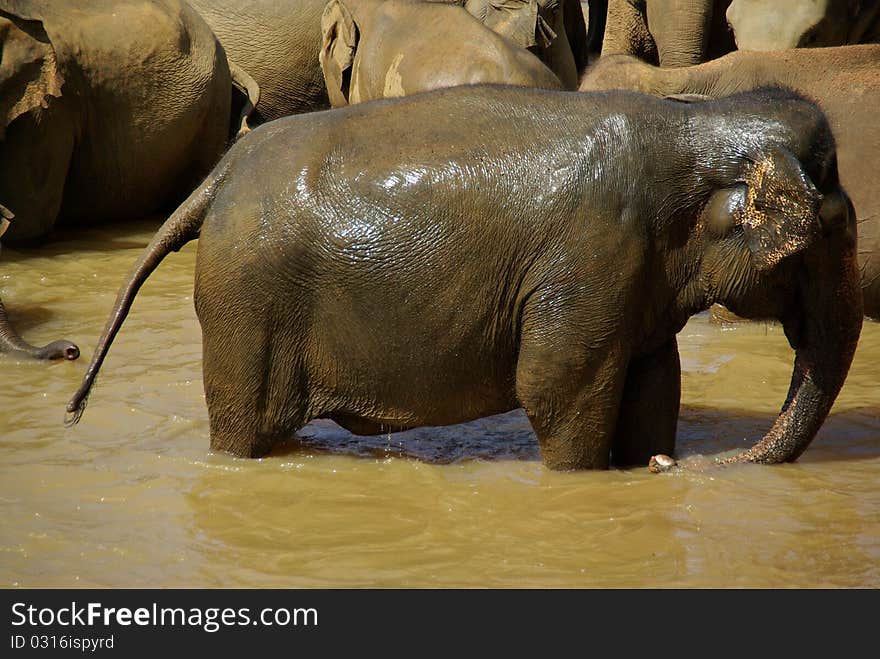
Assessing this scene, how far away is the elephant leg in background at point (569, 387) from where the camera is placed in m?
5.04

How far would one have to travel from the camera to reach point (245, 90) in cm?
1182

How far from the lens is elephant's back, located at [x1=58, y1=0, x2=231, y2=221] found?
10.1 metres

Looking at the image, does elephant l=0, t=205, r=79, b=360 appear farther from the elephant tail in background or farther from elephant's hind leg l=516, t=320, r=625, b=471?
the elephant tail in background

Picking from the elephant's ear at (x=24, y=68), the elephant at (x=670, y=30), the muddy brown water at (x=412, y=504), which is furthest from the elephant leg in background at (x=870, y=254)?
the elephant's ear at (x=24, y=68)

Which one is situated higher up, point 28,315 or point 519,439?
point 519,439

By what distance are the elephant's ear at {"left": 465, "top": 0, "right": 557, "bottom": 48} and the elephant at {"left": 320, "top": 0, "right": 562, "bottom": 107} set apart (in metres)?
0.54

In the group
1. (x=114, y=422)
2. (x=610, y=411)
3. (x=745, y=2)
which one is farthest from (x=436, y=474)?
(x=745, y=2)

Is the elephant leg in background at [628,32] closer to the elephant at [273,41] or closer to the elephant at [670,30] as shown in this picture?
the elephant at [670,30]

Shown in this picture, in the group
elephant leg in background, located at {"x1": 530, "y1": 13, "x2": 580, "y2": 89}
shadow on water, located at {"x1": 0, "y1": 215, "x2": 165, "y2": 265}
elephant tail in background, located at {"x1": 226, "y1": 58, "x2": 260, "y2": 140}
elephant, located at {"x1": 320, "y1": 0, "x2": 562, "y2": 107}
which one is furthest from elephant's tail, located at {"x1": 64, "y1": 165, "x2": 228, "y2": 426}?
elephant tail in background, located at {"x1": 226, "y1": 58, "x2": 260, "y2": 140}

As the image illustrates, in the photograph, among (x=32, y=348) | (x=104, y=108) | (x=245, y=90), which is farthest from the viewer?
(x=245, y=90)

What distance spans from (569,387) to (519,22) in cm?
551

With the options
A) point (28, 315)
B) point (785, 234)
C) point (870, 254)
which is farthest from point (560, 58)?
point (785, 234)

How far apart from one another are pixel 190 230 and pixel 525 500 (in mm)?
1558

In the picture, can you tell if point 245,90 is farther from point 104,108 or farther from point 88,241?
point 88,241
